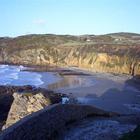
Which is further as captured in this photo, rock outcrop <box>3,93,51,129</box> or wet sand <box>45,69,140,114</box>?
wet sand <box>45,69,140,114</box>

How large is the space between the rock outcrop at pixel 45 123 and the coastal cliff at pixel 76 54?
53.7 metres

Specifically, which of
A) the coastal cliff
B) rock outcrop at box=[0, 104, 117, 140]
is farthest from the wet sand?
the coastal cliff

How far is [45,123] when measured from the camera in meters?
12.4

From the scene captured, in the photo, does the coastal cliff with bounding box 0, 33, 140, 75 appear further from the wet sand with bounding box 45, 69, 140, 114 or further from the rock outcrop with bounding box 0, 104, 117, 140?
the rock outcrop with bounding box 0, 104, 117, 140

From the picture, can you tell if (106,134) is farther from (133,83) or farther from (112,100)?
(133,83)

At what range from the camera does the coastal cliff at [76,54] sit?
245 ft

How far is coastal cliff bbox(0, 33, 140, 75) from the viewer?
2943 inches

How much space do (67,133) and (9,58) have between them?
320ft

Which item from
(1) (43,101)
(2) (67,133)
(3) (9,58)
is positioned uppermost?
(2) (67,133)

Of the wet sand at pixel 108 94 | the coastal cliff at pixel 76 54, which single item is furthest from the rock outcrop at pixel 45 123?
the coastal cliff at pixel 76 54

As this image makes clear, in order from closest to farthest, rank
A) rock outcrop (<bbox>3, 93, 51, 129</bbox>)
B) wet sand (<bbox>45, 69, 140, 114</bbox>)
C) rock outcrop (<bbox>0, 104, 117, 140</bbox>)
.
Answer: rock outcrop (<bbox>0, 104, 117, 140</bbox>), rock outcrop (<bbox>3, 93, 51, 129</bbox>), wet sand (<bbox>45, 69, 140, 114</bbox>)

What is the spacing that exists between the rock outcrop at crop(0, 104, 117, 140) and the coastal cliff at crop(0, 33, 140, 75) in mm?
53662

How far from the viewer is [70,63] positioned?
92.2 m

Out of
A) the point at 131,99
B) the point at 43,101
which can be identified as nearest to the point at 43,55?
the point at 131,99
